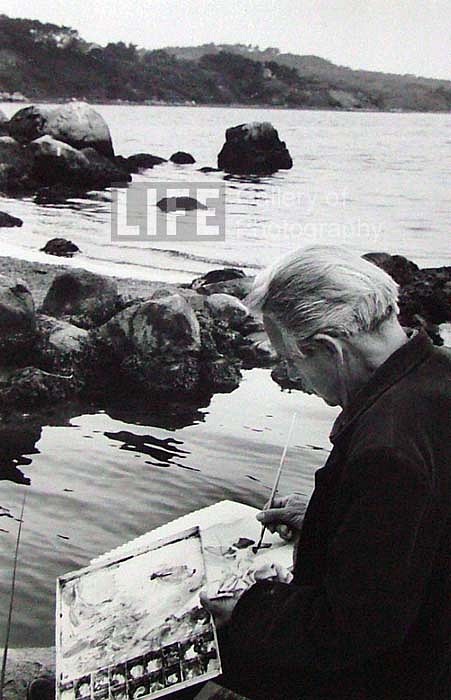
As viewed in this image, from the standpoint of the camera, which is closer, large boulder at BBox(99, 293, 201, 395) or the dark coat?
the dark coat

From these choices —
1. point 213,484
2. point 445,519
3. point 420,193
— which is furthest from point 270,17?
point 445,519

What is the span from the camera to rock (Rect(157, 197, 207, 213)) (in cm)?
287

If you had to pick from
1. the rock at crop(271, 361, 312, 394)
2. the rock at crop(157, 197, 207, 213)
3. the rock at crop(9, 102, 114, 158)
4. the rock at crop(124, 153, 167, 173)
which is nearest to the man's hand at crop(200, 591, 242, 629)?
the rock at crop(271, 361, 312, 394)

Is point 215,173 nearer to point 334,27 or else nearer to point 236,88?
point 236,88

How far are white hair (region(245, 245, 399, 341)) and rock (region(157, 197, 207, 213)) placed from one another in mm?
1544

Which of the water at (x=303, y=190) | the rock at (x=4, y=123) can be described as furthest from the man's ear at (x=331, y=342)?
the rock at (x=4, y=123)

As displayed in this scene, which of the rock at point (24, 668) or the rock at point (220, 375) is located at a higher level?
the rock at point (220, 375)

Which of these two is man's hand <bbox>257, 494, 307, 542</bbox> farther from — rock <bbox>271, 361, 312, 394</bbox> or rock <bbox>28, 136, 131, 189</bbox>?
rock <bbox>28, 136, 131, 189</bbox>

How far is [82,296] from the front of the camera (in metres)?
2.96

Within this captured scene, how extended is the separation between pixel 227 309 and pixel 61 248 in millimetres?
595

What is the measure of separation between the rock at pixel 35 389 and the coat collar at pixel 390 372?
67.9 inches

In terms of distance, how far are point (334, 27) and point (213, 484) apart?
1.48m

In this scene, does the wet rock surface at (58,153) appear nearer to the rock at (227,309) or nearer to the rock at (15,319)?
the rock at (15,319)

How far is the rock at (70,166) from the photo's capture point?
296 centimetres
